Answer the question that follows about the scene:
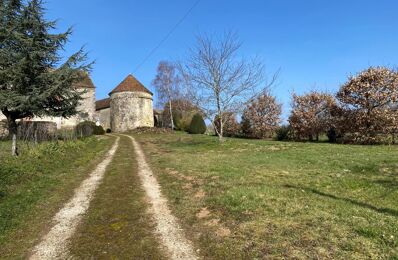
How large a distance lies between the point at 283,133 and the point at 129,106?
25.0 meters

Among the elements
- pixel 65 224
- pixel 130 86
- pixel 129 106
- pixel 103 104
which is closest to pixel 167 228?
pixel 65 224

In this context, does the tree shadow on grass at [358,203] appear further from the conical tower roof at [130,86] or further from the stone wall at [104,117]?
the stone wall at [104,117]

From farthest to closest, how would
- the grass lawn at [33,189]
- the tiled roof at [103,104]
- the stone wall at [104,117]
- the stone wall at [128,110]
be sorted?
the tiled roof at [103,104]
the stone wall at [104,117]
the stone wall at [128,110]
the grass lawn at [33,189]

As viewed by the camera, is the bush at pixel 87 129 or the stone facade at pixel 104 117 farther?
the stone facade at pixel 104 117

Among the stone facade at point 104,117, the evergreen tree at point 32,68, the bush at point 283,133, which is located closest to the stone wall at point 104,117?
the stone facade at point 104,117

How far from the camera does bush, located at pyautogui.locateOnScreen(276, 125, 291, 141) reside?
3374 centimetres

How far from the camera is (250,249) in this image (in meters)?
5.38

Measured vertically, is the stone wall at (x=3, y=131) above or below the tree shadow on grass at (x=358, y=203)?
above

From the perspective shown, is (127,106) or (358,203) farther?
(127,106)

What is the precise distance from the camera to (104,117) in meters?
60.9

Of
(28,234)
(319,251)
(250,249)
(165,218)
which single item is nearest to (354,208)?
(319,251)

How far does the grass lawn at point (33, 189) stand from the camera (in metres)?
6.54

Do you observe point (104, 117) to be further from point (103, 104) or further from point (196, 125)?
point (196, 125)

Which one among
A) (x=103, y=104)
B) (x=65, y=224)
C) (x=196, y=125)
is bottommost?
(x=65, y=224)
